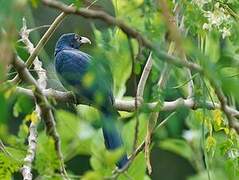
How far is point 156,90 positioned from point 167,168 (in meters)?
5.66

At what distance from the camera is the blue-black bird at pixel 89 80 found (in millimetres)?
1189

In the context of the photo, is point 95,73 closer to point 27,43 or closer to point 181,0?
point 181,0

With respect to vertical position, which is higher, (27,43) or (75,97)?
(27,43)

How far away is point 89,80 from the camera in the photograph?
1151 mm

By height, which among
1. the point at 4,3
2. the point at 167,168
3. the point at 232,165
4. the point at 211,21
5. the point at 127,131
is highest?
the point at 4,3

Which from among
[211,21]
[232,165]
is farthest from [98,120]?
[232,165]

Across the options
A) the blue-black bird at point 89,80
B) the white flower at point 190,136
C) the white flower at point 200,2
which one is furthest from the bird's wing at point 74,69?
the white flower at point 190,136

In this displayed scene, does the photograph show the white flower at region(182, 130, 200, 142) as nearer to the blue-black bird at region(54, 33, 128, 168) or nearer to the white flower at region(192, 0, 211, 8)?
the blue-black bird at region(54, 33, 128, 168)

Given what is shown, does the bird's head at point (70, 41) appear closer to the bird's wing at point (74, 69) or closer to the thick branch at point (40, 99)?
the bird's wing at point (74, 69)

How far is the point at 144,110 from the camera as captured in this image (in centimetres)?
140

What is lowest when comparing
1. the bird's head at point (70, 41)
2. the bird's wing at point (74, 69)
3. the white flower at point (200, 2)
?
the bird's head at point (70, 41)

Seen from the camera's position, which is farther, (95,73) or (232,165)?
(232,165)

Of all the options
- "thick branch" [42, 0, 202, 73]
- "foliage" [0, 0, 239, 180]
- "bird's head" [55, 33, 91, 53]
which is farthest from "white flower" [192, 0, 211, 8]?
"bird's head" [55, 33, 91, 53]

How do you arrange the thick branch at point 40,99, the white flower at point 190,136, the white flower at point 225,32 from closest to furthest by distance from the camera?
the thick branch at point 40,99 < the white flower at point 225,32 < the white flower at point 190,136
